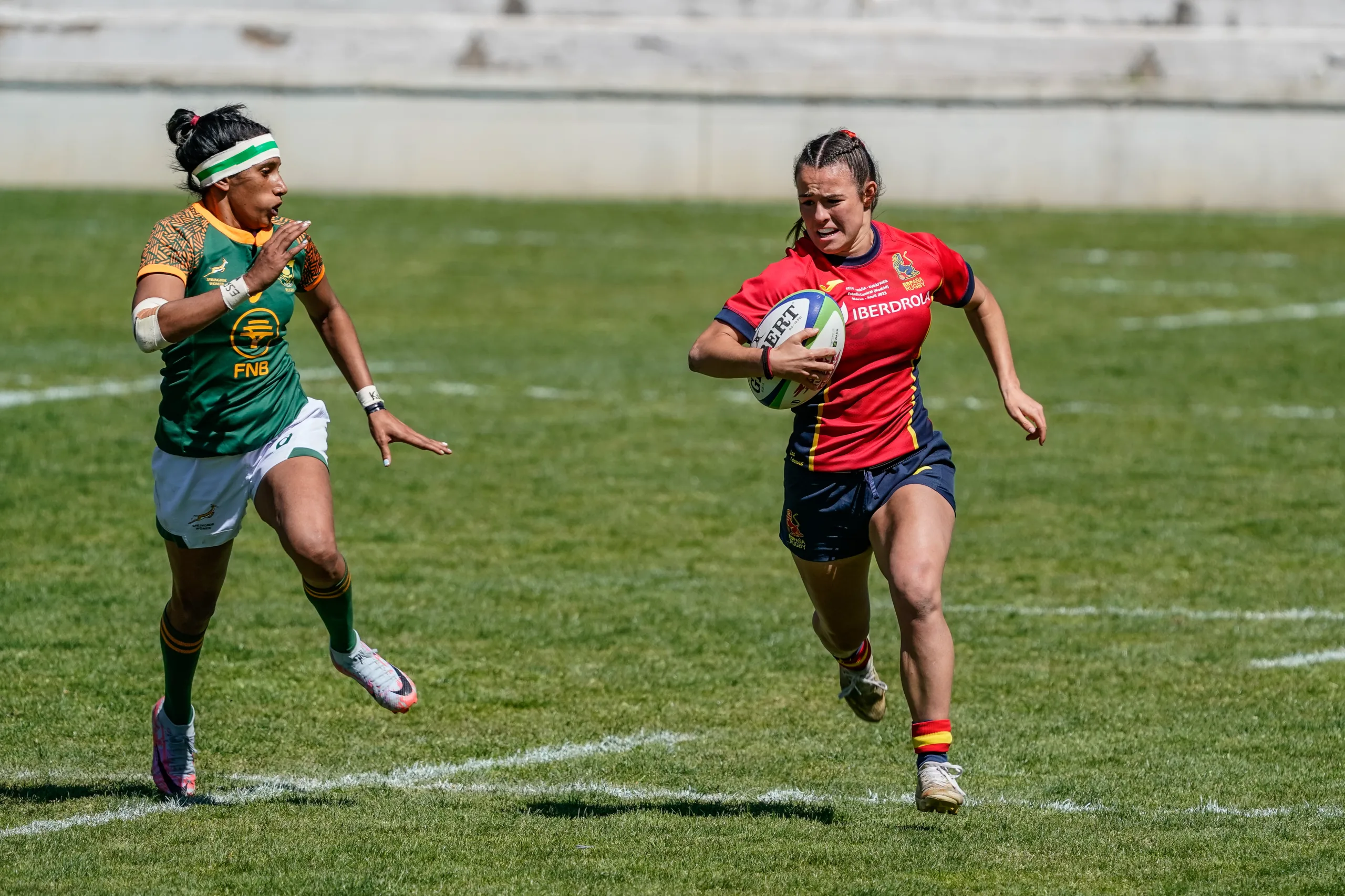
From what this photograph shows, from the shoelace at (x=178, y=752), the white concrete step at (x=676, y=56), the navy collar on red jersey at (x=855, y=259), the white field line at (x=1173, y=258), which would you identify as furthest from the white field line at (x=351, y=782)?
the white concrete step at (x=676, y=56)

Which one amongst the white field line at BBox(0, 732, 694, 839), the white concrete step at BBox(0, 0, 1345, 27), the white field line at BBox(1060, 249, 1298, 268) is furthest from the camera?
the white concrete step at BBox(0, 0, 1345, 27)

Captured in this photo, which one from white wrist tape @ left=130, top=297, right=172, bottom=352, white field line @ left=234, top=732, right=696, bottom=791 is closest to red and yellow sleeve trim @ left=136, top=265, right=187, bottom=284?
white wrist tape @ left=130, top=297, right=172, bottom=352

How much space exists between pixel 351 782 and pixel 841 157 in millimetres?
2775

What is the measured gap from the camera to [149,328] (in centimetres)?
641

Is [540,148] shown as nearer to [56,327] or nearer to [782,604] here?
[56,327]

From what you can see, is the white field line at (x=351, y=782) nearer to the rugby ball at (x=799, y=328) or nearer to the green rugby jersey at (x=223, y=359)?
the green rugby jersey at (x=223, y=359)

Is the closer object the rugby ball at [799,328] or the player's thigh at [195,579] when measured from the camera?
the rugby ball at [799,328]

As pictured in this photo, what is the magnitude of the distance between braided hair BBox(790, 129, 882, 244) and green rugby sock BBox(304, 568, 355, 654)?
1978 mm

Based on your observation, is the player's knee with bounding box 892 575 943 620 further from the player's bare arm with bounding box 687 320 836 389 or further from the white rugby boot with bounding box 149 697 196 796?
the white rugby boot with bounding box 149 697 196 796

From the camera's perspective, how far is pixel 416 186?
34750 mm

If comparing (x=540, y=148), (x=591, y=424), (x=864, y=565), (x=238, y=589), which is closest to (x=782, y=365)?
(x=864, y=565)

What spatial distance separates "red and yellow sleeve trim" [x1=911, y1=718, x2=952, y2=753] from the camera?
21.4 feet

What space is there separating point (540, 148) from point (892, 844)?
29153 millimetres

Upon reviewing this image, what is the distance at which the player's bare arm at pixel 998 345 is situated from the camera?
7.15 meters
